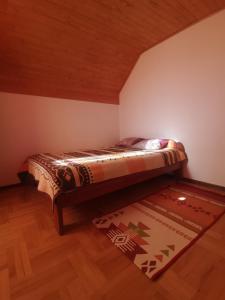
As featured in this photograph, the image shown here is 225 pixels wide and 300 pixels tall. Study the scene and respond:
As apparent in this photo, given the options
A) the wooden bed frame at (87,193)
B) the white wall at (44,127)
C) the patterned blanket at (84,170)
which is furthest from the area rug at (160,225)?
the white wall at (44,127)

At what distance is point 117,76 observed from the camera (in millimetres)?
3525

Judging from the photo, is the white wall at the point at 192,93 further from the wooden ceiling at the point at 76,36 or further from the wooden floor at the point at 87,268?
the wooden floor at the point at 87,268

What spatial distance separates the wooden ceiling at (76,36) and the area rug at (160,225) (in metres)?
2.38

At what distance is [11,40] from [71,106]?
1376 millimetres

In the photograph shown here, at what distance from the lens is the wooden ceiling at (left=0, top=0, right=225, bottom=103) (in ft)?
6.60

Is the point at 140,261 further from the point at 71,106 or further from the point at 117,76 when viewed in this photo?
the point at 117,76

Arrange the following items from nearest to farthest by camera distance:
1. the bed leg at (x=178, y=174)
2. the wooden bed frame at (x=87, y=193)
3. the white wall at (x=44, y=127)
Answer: the wooden bed frame at (x=87, y=193) → the white wall at (x=44, y=127) → the bed leg at (x=178, y=174)

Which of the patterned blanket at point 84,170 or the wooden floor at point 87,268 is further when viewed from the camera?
the patterned blanket at point 84,170

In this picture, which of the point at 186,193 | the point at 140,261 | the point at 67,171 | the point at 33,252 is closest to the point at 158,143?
the point at 186,193

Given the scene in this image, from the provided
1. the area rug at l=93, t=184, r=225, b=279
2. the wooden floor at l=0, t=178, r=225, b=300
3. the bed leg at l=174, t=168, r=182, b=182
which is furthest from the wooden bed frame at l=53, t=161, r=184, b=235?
the bed leg at l=174, t=168, r=182, b=182

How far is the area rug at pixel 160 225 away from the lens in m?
1.26

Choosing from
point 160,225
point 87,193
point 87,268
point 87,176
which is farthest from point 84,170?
point 160,225

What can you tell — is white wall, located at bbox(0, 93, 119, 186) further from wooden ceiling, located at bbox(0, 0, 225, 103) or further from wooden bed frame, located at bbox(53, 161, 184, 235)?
wooden bed frame, located at bbox(53, 161, 184, 235)

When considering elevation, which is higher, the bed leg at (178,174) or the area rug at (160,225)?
the bed leg at (178,174)
